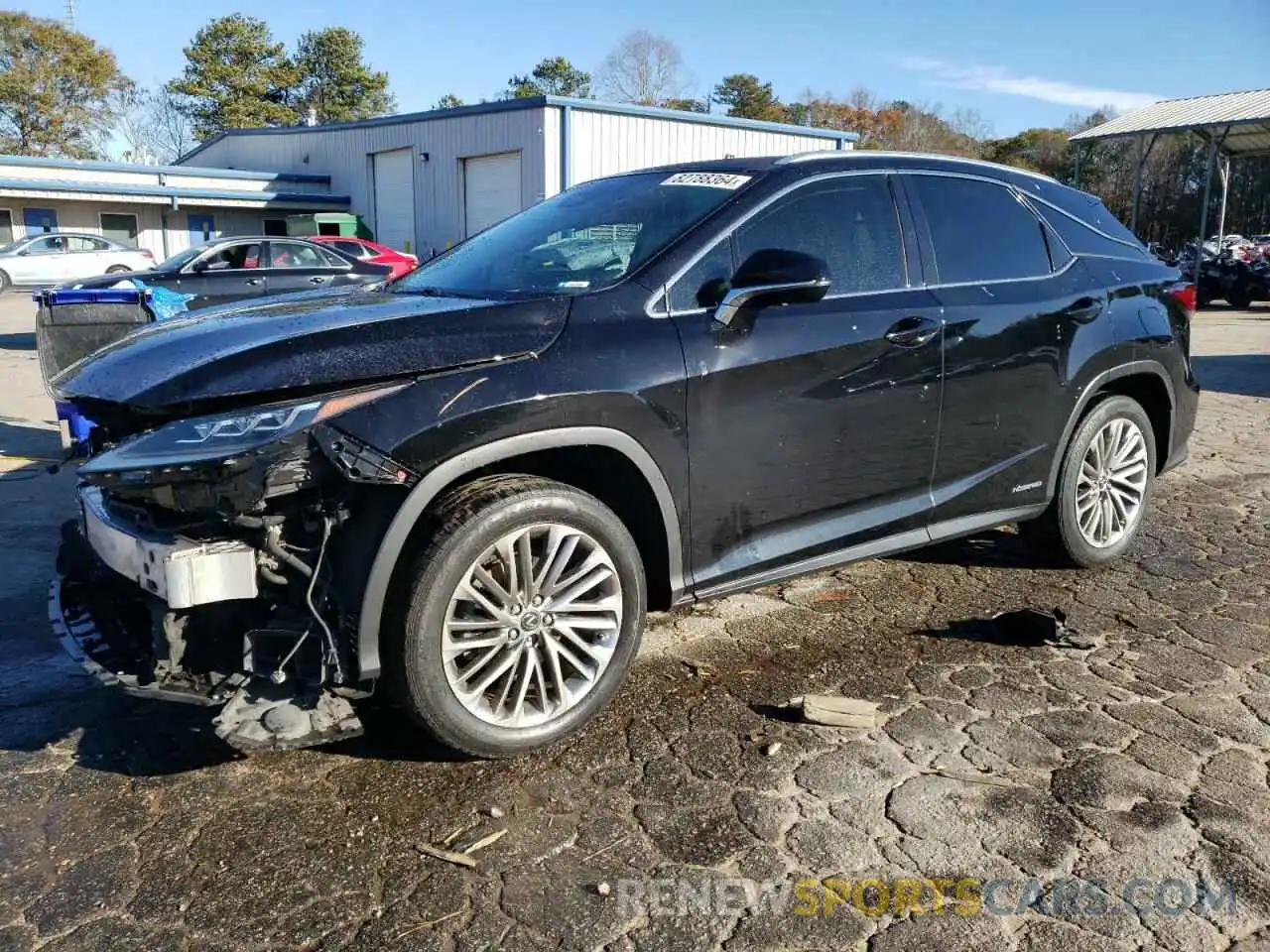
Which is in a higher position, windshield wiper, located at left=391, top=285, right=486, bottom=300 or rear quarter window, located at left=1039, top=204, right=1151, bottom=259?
rear quarter window, located at left=1039, top=204, right=1151, bottom=259

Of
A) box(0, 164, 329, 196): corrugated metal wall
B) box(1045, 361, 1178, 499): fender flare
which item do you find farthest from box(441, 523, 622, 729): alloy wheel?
box(0, 164, 329, 196): corrugated metal wall

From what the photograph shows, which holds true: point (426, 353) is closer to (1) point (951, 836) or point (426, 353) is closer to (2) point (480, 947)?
(2) point (480, 947)

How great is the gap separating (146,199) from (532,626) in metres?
35.3

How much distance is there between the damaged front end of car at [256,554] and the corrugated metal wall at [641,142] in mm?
21017

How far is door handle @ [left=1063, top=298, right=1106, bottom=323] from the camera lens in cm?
452

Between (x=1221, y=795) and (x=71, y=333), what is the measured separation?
692 cm


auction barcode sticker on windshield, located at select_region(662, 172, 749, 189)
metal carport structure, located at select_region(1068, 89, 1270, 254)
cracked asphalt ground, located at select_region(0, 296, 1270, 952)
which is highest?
metal carport structure, located at select_region(1068, 89, 1270, 254)

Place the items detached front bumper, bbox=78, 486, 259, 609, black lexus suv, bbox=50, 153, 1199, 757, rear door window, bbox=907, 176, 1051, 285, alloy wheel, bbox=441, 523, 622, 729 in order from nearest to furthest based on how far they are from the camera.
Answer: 1. detached front bumper, bbox=78, 486, 259, 609
2. black lexus suv, bbox=50, 153, 1199, 757
3. alloy wheel, bbox=441, 523, 622, 729
4. rear door window, bbox=907, 176, 1051, 285

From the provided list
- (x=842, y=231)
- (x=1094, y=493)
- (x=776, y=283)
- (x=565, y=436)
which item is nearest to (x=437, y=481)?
(x=565, y=436)

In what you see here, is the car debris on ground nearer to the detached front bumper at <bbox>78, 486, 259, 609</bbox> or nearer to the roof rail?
the detached front bumper at <bbox>78, 486, 259, 609</bbox>

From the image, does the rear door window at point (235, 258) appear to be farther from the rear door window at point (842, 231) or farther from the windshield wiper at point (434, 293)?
the rear door window at point (842, 231)

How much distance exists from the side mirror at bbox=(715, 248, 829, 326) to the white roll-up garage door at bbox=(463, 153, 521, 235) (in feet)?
70.5

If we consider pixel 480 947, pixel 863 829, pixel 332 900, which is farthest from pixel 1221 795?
pixel 332 900

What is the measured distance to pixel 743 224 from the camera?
3625mm
